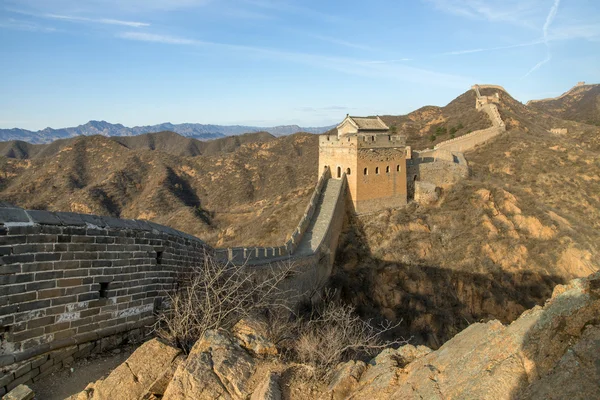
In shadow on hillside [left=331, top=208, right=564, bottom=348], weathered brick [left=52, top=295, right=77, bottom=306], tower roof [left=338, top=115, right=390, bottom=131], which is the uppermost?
tower roof [left=338, top=115, right=390, bottom=131]

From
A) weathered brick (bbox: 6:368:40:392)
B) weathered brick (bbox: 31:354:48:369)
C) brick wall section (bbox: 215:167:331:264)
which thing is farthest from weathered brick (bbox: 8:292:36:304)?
brick wall section (bbox: 215:167:331:264)

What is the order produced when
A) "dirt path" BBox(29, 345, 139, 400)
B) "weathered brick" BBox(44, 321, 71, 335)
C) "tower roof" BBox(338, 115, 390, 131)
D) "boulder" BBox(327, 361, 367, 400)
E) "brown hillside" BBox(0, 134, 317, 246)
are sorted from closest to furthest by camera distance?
1. "boulder" BBox(327, 361, 367, 400)
2. "dirt path" BBox(29, 345, 139, 400)
3. "weathered brick" BBox(44, 321, 71, 335)
4. "tower roof" BBox(338, 115, 390, 131)
5. "brown hillside" BBox(0, 134, 317, 246)

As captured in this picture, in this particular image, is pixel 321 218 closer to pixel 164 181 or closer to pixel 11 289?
pixel 11 289

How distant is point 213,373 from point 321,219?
558 inches

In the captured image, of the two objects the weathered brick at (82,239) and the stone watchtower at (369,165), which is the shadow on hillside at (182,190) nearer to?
the stone watchtower at (369,165)

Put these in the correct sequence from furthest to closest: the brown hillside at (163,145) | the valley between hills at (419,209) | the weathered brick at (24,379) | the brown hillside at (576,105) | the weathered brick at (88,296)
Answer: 1. the brown hillside at (163,145)
2. the brown hillside at (576,105)
3. the valley between hills at (419,209)
4. the weathered brick at (88,296)
5. the weathered brick at (24,379)

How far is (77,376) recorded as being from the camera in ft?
17.4

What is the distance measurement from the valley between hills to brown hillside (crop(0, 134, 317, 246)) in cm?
21

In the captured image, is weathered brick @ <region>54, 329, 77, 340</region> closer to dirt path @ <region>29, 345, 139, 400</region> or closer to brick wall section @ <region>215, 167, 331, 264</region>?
dirt path @ <region>29, 345, 139, 400</region>

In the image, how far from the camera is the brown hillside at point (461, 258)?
17.0 m

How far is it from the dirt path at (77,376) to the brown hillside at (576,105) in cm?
7754

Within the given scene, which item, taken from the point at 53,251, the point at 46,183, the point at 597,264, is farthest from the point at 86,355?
the point at 46,183

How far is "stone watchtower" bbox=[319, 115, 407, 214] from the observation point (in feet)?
67.4

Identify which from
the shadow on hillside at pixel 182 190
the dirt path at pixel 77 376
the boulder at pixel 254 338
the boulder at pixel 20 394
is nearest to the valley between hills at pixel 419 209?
the shadow on hillside at pixel 182 190
